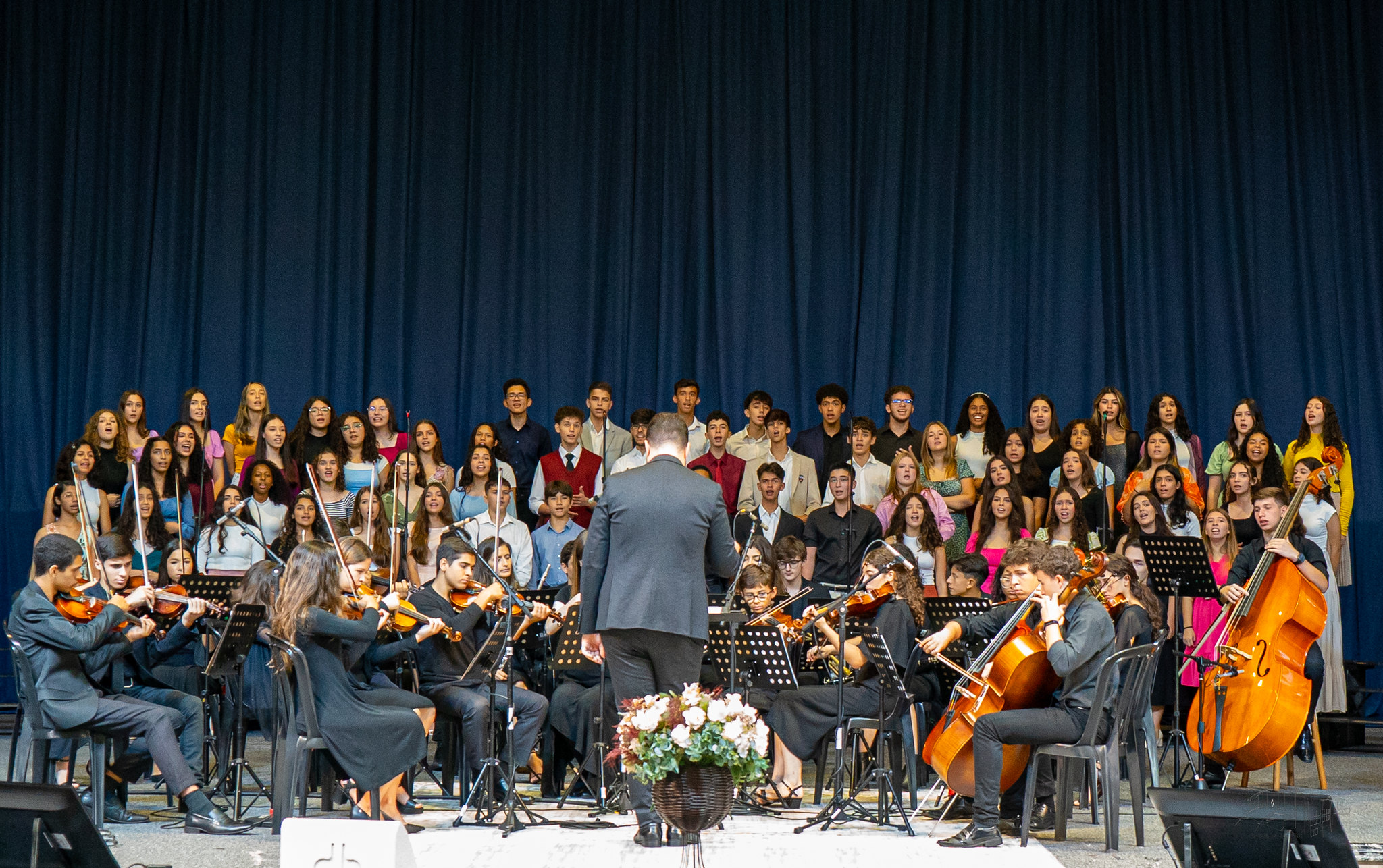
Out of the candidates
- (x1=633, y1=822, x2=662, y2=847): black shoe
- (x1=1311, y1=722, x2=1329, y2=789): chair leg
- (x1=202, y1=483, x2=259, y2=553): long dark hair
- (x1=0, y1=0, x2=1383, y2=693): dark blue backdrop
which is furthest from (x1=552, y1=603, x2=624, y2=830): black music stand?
(x1=0, y1=0, x2=1383, y2=693): dark blue backdrop

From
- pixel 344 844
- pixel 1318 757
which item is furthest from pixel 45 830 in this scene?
pixel 1318 757

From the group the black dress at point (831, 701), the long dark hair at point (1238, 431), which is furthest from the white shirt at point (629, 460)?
the long dark hair at point (1238, 431)

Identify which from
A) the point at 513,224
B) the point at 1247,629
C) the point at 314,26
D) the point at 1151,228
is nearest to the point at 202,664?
the point at 1247,629

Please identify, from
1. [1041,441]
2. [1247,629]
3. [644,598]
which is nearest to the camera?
[644,598]

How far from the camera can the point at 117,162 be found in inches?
464

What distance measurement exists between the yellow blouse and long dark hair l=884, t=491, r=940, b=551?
1950mm

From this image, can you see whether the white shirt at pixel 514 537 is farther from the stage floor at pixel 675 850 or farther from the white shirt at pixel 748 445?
the stage floor at pixel 675 850

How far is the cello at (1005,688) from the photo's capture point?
5945 millimetres

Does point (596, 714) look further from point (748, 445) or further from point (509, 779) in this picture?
point (748, 445)

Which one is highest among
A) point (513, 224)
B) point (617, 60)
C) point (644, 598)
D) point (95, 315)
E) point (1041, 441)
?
point (617, 60)

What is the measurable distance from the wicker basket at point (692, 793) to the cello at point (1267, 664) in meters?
3.30

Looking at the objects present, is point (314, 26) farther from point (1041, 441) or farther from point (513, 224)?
point (1041, 441)

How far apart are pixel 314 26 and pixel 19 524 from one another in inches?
176

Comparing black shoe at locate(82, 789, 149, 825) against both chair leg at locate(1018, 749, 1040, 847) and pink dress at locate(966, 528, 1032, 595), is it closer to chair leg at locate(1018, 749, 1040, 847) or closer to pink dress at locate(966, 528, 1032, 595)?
chair leg at locate(1018, 749, 1040, 847)
